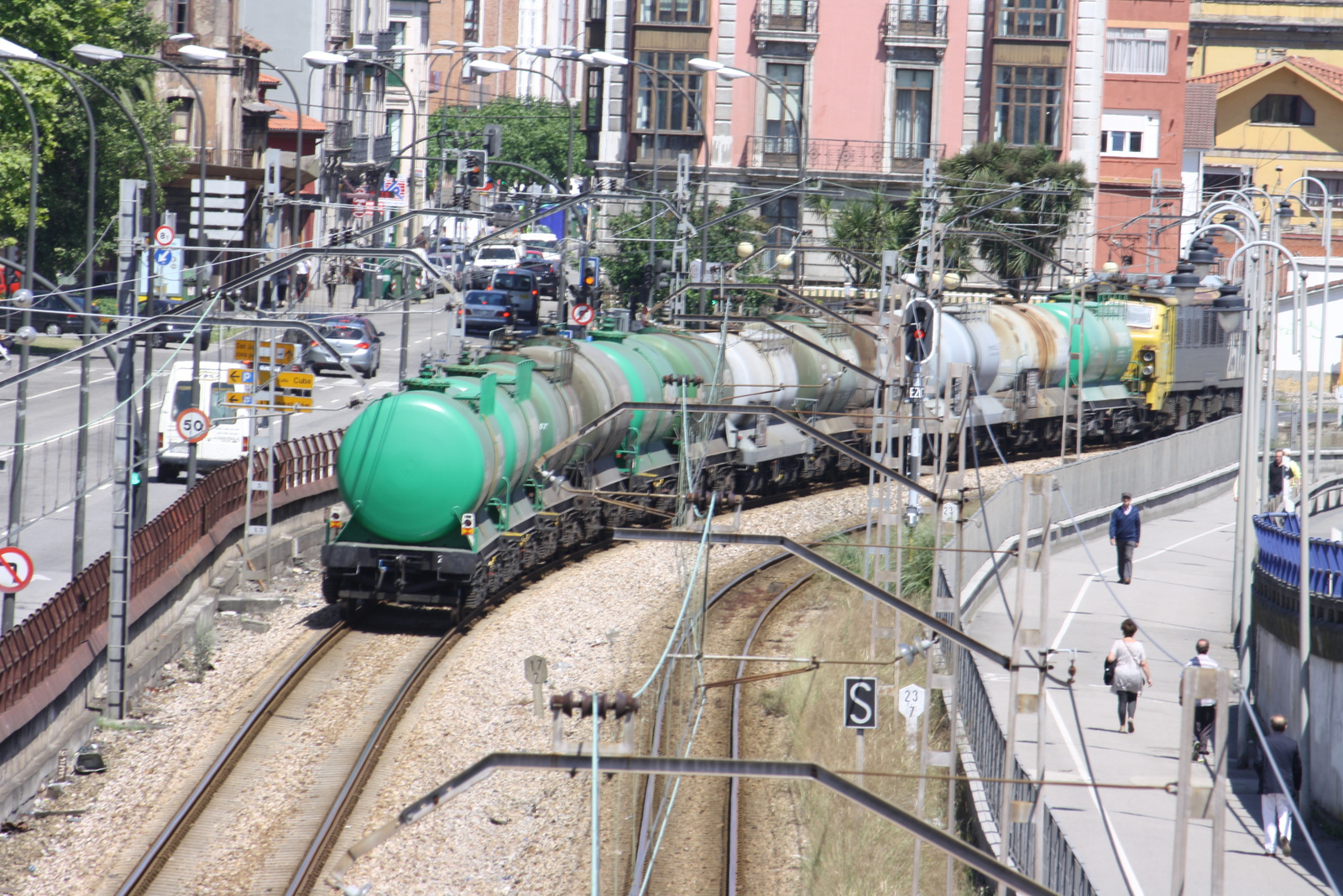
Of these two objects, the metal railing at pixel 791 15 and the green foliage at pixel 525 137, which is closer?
the metal railing at pixel 791 15

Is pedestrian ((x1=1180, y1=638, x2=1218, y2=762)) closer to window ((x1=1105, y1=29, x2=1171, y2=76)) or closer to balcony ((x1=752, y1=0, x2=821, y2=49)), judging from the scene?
balcony ((x1=752, y1=0, x2=821, y2=49))

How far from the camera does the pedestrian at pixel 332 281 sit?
193ft

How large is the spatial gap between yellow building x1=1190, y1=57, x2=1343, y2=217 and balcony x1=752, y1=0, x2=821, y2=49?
1005 inches

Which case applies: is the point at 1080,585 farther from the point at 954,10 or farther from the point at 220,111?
the point at 220,111

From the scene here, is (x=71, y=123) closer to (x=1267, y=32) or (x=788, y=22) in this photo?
(x=788, y=22)

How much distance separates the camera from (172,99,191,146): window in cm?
6283

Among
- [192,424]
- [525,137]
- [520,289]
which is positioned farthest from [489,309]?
[525,137]

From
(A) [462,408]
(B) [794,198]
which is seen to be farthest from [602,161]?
(A) [462,408]

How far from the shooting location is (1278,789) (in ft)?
54.3

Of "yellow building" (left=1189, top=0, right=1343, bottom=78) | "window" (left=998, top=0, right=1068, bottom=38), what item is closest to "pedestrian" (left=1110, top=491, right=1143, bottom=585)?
"window" (left=998, top=0, right=1068, bottom=38)

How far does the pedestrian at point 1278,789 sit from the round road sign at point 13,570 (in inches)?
514

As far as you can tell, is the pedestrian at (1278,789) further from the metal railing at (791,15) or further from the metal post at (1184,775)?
the metal railing at (791,15)

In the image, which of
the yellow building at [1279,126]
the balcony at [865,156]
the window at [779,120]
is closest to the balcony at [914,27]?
the window at [779,120]

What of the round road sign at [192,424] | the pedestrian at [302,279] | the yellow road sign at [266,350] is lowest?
the round road sign at [192,424]
